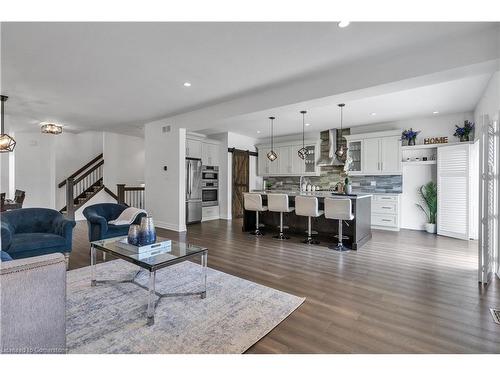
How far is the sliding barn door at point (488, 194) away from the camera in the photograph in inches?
119

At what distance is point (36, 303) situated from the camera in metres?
1.45

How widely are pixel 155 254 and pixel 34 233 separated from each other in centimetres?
210

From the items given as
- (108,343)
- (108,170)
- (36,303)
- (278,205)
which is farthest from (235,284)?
(108,170)

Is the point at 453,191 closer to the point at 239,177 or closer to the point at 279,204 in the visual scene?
the point at 279,204

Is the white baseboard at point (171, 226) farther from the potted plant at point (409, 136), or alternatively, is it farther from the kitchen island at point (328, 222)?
the potted plant at point (409, 136)

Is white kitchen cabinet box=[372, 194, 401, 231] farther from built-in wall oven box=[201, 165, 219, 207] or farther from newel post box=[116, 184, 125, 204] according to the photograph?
newel post box=[116, 184, 125, 204]

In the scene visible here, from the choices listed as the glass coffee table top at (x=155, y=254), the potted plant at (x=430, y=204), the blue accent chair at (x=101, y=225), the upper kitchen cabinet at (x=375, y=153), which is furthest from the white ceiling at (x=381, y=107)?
the glass coffee table top at (x=155, y=254)

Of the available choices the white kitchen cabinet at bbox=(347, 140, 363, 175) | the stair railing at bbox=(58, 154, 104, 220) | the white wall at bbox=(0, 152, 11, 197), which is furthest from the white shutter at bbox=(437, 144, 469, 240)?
the white wall at bbox=(0, 152, 11, 197)

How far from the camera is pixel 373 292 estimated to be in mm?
2834

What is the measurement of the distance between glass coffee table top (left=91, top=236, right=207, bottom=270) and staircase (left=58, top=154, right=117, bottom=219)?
6216 mm

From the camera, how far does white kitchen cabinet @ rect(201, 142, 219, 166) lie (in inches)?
306

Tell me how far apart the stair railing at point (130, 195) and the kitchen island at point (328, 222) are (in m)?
3.88
